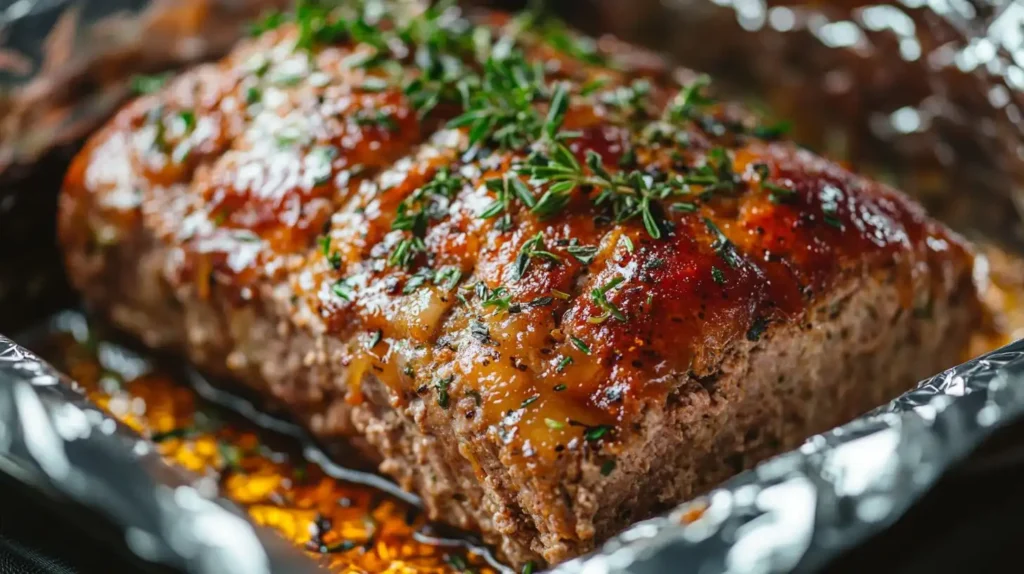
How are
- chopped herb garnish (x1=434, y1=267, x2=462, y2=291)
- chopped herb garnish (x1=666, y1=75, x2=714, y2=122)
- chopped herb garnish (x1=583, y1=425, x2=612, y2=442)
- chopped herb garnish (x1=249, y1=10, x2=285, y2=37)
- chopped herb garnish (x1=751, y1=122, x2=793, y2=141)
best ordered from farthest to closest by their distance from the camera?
chopped herb garnish (x1=249, y1=10, x2=285, y2=37) → chopped herb garnish (x1=751, y1=122, x2=793, y2=141) → chopped herb garnish (x1=666, y1=75, x2=714, y2=122) → chopped herb garnish (x1=434, y1=267, x2=462, y2=291) → chopped herb garnish (x1=583, y1=425, x2=612, y2=442)

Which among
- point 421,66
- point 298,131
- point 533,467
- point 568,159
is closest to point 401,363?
point 533,467

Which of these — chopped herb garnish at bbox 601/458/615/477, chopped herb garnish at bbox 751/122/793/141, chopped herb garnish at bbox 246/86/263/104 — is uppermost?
chopped herb garnish at bbox 246/86/263/104

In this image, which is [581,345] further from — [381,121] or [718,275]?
[381,121]

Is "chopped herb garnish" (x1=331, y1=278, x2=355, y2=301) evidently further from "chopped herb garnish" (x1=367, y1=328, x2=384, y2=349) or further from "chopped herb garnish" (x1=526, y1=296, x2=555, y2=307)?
"chopped herb garnish" (x1=526, y1=296, x2=555, y2=307)

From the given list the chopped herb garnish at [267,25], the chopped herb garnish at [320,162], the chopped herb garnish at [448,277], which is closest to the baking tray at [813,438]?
the chopped herb garnish at [267,25]

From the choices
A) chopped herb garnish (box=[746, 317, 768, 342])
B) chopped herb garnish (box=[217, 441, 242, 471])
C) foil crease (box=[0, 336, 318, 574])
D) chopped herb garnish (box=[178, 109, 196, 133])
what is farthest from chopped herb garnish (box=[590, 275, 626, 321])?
chopped herb garnish (box=[178, 109, 196, 133])

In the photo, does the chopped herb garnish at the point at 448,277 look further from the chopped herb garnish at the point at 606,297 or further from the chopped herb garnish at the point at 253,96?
the chopped herb garnish at the point at 253,96
